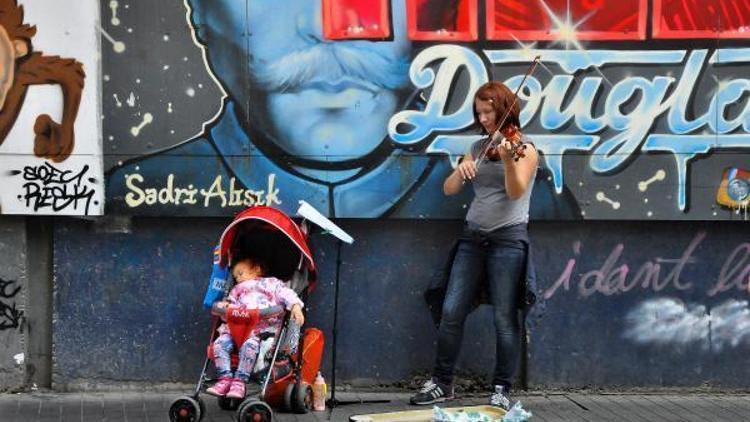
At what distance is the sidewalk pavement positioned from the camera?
257 inches

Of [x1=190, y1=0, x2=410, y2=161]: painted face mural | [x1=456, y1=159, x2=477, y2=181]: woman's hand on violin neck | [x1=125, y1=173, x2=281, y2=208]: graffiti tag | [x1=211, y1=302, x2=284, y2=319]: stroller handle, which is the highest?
[x1=190, y1=0, x2=410, y2=161]: painted face mural

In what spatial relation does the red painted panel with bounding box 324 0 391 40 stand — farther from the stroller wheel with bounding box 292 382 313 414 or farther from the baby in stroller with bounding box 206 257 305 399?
the stroller wheel with bounding box 292 382 313 414

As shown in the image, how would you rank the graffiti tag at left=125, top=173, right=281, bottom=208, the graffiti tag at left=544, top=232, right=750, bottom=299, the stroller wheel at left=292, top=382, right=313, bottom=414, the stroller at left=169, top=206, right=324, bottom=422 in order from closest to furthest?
the stroller at left=169, top=206, right=324, bottom=422 < the stroller wheel at left=292, top=382, right=313, bottom=414 < the graffiti tag at left=125, top=173, right=281, bottom=208 < the graffiti tag at left=544, top=232, right=750, bottom=299

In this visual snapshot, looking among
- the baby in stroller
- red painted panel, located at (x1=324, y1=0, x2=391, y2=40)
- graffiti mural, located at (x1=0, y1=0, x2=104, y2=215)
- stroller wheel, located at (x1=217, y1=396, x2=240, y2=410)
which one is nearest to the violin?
red painted panel, located at (x1=324, y1=0, x2=391, y2=40)

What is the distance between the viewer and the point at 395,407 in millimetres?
6816

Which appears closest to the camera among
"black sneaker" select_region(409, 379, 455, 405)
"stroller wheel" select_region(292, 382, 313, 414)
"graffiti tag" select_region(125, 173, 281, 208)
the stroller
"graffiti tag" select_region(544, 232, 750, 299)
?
the stroller

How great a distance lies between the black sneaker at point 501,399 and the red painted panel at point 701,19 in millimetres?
2397

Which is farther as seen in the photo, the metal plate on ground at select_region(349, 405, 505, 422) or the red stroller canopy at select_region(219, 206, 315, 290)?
the red stroller canopy at select_region(219, 206, 315, 290)

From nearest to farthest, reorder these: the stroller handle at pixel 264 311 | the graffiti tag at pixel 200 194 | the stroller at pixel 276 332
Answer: the stroller at pixel 276 332
the stroller handle at pixel 264 311
the graffiti tag at pixel 200 194

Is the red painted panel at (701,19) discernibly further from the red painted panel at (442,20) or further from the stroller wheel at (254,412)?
the stroller wheel at (254,412)

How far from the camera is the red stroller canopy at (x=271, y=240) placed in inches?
251

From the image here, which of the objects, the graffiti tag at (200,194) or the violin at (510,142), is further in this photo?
the graffiti tag at (200,194)

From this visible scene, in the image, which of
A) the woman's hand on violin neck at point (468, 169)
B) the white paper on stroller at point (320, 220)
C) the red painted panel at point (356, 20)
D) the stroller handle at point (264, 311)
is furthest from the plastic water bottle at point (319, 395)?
the red painted panel at point (356, 20)

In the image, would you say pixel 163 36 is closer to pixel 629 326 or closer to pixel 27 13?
pixel 27 13
